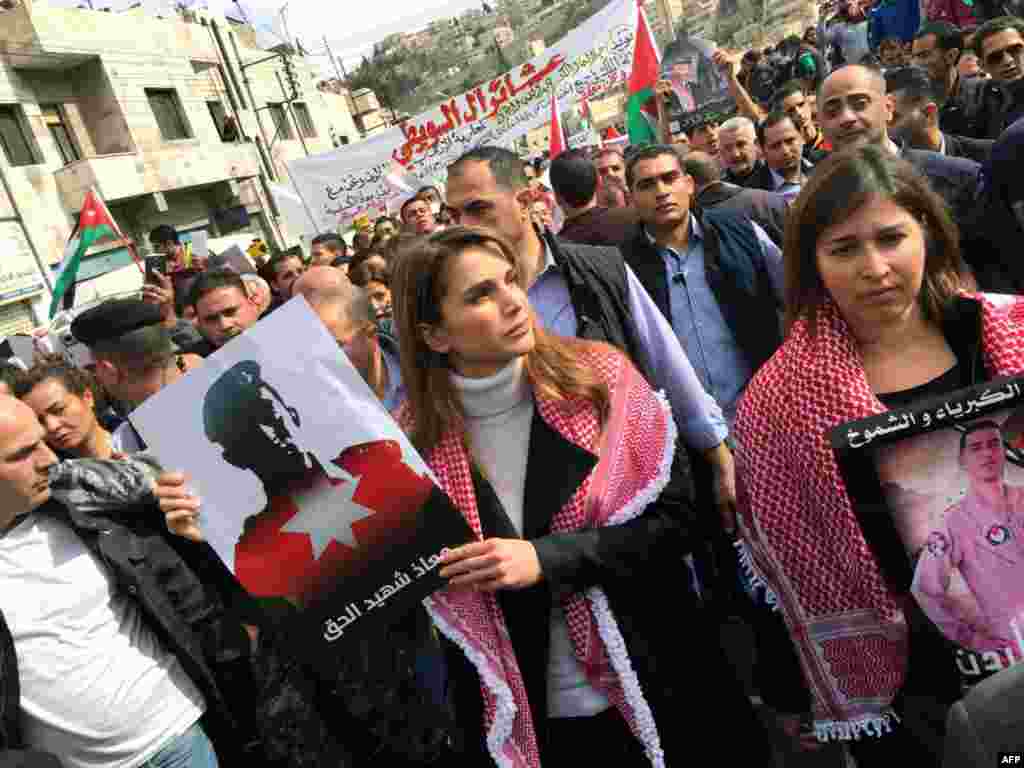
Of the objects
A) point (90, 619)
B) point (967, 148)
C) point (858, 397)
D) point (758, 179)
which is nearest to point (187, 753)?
point (90, 619)

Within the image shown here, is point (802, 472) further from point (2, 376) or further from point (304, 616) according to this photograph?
point (2, 376)

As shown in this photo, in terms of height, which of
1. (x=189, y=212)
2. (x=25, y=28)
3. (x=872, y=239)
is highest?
(x=25, y=28)

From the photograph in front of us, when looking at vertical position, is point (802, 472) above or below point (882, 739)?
above

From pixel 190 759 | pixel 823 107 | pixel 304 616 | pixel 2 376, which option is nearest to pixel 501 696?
pixel 304 616

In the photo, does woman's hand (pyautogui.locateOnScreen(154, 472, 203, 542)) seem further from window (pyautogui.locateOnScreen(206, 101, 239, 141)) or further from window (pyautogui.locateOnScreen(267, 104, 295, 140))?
window (pyautogui.locateOnScreen(267, 104, 295, 140))

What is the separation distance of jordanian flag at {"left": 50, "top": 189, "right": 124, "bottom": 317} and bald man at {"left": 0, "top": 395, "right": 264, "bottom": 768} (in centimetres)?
559

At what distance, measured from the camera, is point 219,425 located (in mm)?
1559

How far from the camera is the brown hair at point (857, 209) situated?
5.36 feet

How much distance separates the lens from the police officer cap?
3.02 metres

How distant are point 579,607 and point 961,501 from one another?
76cm

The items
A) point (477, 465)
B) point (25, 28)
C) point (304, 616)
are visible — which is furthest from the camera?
point (25, 28)

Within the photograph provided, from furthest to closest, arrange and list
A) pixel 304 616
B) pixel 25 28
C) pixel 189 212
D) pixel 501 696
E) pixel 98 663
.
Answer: pixel 189 212 < pixel 25 28 < pixel 98 663 < pixel 501 696 < pixel 304 616

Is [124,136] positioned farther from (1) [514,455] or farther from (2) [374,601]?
(2) [374,601]

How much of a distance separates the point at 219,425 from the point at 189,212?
81.2 feet
